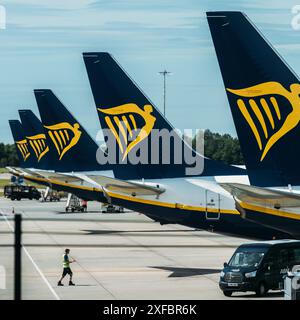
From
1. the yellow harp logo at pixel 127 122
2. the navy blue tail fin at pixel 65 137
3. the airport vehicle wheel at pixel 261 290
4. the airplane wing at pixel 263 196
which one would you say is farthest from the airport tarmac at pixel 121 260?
the yellow harp logo at pixel 127 122

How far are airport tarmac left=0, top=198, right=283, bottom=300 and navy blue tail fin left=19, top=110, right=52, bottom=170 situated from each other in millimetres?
53688

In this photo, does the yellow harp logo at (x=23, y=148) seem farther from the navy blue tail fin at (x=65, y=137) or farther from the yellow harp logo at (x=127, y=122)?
the yellow harp logo at (x=127, y=122)

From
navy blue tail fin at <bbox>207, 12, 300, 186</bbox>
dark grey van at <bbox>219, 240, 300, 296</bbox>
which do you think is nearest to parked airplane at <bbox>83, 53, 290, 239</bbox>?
dark grey van at <bbox>219, 240, 300, 296</bbox>

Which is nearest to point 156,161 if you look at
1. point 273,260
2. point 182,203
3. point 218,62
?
point 182,203

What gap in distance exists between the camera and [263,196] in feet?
89.5

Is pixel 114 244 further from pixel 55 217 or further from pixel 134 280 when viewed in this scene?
pixel 55 217

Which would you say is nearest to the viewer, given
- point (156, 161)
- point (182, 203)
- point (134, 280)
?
point (134, 280)

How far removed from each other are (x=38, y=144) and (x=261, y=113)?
110 metres

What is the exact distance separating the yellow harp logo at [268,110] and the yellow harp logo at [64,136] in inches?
2027

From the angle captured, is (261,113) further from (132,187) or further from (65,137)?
(65,137)

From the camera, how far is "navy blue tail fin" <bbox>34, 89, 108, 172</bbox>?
76.7 m

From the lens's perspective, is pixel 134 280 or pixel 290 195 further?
pixel 134 280

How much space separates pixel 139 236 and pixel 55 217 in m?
27.9
